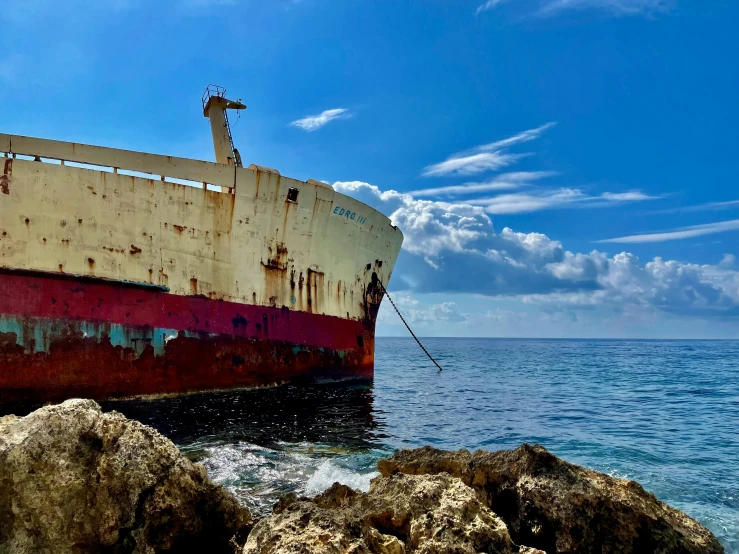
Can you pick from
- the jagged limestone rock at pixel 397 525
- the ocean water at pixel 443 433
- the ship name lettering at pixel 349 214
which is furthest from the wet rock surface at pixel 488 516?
the ship name lettering at pixel 349 214

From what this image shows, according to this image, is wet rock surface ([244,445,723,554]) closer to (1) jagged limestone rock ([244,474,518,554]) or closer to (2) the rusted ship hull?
(1) jagged limestone rock ([244,474,518,554])

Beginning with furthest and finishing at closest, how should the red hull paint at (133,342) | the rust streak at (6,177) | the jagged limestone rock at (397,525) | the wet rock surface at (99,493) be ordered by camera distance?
the rust streak at (6,177)
the red hull paint at (133,342)
the wet rock surface at (99,493)
the jagged limestone rock at (397,525)

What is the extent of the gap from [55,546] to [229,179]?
954 centimetres

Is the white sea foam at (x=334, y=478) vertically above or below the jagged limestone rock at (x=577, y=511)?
below

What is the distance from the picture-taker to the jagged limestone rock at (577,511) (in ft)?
11.1

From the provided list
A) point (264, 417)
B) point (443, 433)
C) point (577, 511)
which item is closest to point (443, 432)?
point (443, 433)

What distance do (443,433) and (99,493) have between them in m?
7.11

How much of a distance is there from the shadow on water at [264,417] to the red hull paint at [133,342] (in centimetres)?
→ 45

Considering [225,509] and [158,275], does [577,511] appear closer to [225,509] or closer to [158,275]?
[225,509]

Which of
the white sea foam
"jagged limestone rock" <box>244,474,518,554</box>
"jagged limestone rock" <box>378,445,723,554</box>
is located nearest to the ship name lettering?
the white sea foam

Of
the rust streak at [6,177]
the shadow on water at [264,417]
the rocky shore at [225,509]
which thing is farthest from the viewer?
the rust streak at [6,177]

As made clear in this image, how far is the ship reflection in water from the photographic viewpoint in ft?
19.9

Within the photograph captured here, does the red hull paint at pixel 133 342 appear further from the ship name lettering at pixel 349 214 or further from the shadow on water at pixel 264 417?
the ship name lettering at pixel 349 214

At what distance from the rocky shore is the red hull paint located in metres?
6.92
